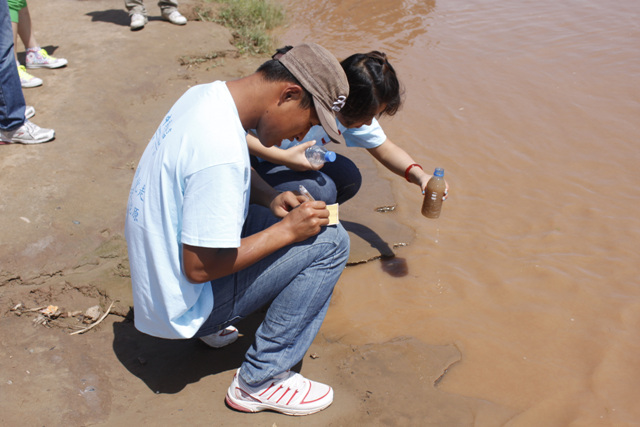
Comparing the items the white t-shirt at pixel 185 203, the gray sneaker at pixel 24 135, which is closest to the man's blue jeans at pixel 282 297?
the white t-shirt at pixel 185 203

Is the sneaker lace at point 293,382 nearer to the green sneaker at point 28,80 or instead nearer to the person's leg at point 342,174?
the person's leg at point 342,174

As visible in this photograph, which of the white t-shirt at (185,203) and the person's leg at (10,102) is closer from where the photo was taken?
the white t-shirt at (185,203)

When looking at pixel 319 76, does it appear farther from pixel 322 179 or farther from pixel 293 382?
pixel 293 382

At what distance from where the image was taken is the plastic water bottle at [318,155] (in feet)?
9.57

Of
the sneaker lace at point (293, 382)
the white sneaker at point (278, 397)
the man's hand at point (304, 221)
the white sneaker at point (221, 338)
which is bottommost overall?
the white sneaker at point (221, 338)

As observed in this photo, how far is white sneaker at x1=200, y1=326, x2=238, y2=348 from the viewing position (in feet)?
8.42

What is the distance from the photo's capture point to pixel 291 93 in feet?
6.40

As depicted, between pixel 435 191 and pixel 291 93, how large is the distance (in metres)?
1.28

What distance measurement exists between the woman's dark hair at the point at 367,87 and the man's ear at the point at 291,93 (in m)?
0.36

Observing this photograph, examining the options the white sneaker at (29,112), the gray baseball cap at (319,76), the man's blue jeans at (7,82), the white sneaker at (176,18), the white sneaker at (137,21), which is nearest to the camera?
the gray baseball cap at (319,76)

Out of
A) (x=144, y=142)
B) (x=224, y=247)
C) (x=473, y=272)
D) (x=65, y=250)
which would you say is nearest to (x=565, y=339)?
(x=473, y=272)

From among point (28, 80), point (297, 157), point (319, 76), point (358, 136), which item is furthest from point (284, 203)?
point (28, 80)

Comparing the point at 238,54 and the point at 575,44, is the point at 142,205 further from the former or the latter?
the point at 575,44

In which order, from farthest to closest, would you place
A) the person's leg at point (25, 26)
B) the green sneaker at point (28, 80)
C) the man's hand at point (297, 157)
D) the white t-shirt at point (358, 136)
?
the person's leg at point (25, 26) < the green sneaker at point (28, 80) < the white t-shirt at point (358, 136) < the man's hand at point (297, 157)
